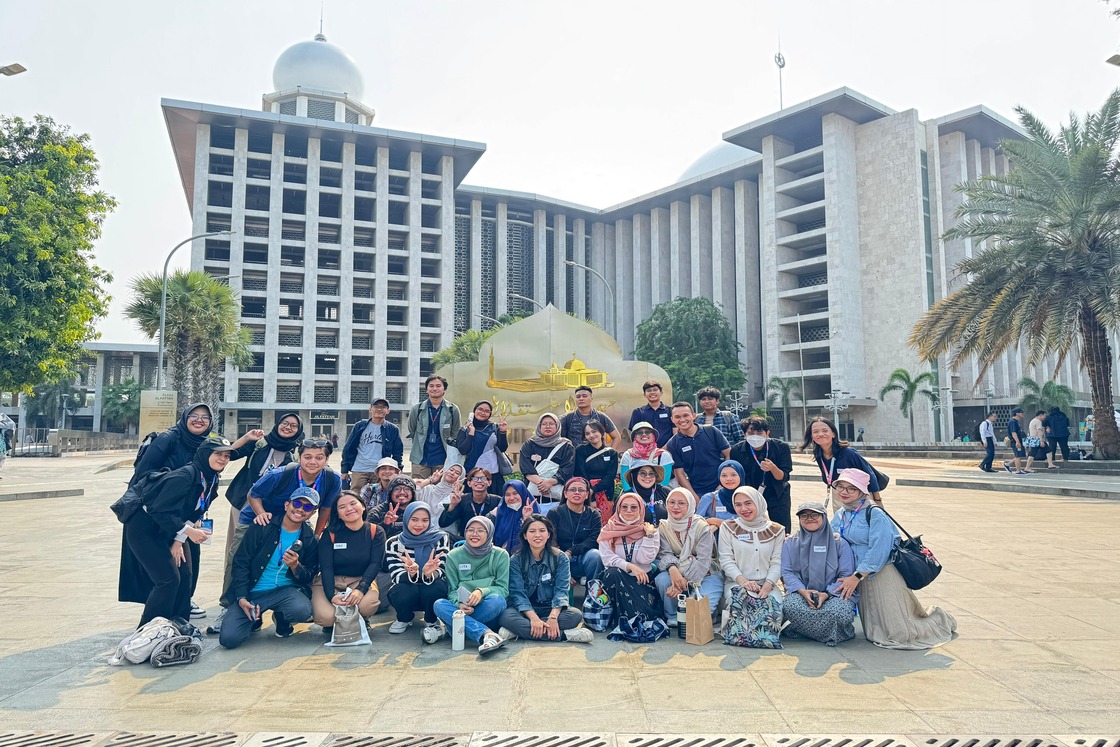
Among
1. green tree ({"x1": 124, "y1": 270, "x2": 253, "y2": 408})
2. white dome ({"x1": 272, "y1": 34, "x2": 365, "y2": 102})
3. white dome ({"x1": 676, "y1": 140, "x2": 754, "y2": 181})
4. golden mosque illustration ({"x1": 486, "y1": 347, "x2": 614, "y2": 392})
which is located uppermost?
white dome ({"x1": 272, "y1": 34, "x2": 365, "y2": 102})

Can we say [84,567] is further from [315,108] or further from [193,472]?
[315,108]

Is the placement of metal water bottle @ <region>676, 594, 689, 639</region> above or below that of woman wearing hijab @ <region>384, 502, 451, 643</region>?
below

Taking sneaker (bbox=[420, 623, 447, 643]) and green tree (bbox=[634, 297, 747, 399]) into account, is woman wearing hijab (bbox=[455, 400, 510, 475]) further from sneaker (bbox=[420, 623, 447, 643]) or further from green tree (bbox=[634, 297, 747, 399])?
green tree (bbox=[634, 297, 747, 399])

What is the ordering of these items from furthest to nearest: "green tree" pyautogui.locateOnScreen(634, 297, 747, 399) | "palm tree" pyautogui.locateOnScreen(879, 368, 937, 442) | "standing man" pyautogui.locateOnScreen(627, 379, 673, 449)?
"green tree" pyautogui.locateOnScreen(634, 297, 747, 399)
"palm tree" pyautogui.locateOnScreen(879, 368, 937, 442)
"standing man" pyautogui.locateOnScreen(627, 379, 673, 449)

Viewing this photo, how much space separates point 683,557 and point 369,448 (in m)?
3.64

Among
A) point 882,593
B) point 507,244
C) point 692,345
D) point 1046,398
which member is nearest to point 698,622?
point 882,593

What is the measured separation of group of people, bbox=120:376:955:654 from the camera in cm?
527

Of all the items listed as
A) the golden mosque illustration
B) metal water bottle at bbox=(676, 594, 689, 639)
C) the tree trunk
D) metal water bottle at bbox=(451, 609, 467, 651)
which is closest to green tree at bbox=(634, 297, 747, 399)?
the tree trunk

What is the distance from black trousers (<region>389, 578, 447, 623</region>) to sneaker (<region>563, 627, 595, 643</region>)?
3.32ft

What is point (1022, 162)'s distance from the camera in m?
20.5

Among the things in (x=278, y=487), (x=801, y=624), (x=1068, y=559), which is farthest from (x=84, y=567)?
(x=1068, y=559)

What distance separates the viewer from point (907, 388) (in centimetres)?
4403

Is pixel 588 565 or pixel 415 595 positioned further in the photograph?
pixel 588 565

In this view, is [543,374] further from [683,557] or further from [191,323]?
[191,323]
